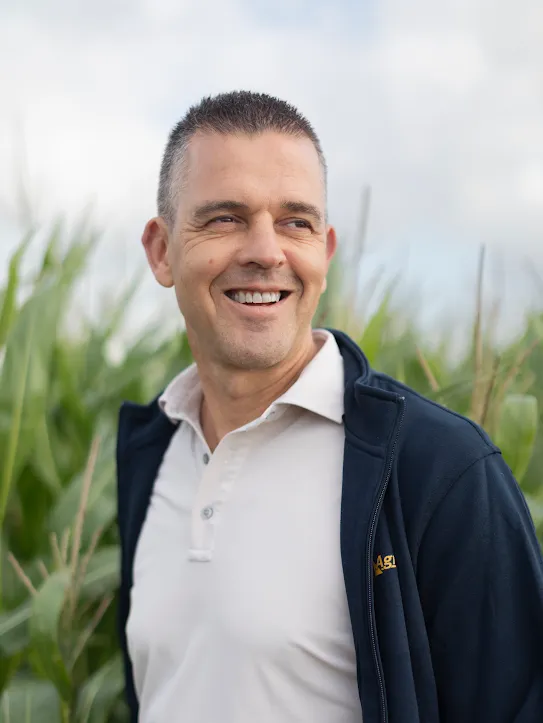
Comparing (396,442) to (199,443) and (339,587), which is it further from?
(199,443)

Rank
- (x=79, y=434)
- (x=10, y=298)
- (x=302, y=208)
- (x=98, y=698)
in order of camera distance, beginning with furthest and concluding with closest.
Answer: (x=79, y=434), (x=10, y=298), (x=98, y=698), (x=302, y=208)

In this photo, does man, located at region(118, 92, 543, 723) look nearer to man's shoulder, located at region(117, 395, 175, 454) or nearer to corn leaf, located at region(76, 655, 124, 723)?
man's shoulder, located at region(117, 395, 175, 454)

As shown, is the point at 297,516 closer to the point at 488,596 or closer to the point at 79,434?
the point at 488,596

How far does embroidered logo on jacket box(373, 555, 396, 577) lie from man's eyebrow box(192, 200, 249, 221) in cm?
55

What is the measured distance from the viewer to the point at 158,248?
59.1 inches

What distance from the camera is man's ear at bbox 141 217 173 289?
147 centimetres

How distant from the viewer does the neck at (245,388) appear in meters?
1.32

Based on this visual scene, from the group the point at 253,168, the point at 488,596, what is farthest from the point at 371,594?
the point at 253,168

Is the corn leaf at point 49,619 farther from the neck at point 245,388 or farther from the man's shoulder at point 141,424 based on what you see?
the neck at point 245,388

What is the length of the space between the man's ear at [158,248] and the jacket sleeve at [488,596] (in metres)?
0.67

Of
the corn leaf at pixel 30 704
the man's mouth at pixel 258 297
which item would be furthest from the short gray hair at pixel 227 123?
the corn leaf at pixel 30 704

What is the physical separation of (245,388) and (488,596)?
1.63ft

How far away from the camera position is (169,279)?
1.47m

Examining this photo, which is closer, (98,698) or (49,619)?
(49,619)
